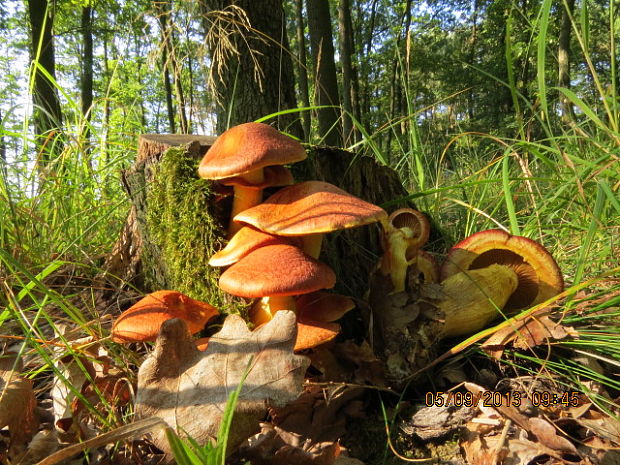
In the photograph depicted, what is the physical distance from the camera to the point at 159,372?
1.28 metres

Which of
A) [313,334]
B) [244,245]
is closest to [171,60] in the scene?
[244,245]

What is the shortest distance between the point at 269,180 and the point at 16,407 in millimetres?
1390

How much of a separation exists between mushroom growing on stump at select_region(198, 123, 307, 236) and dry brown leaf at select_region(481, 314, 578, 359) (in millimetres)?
1256

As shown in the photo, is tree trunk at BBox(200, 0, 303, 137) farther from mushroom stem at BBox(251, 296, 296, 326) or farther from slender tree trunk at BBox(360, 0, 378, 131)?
slender tree trunk at BBox(360, 0, 378, 131)

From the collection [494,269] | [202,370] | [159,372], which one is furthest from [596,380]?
[159,372]

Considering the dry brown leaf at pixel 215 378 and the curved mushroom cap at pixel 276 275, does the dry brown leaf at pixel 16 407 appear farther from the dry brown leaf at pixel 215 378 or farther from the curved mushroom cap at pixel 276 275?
the curved mushroom cap at pixel 276 275

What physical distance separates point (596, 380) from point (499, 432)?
19.4 inches

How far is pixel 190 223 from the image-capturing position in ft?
6.91

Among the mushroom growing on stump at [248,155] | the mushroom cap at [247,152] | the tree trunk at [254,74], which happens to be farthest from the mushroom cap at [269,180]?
the tree trunk at [254,74]

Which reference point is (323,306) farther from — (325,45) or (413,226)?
(325,45)

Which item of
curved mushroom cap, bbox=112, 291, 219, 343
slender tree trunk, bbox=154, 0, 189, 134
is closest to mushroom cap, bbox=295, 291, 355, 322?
curved mushroom cap, bbox=112, 291, 219, 343

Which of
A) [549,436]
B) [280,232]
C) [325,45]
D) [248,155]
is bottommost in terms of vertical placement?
[549,436]

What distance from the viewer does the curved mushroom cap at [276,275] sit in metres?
1.46

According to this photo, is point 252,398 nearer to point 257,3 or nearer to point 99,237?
point 99,237
